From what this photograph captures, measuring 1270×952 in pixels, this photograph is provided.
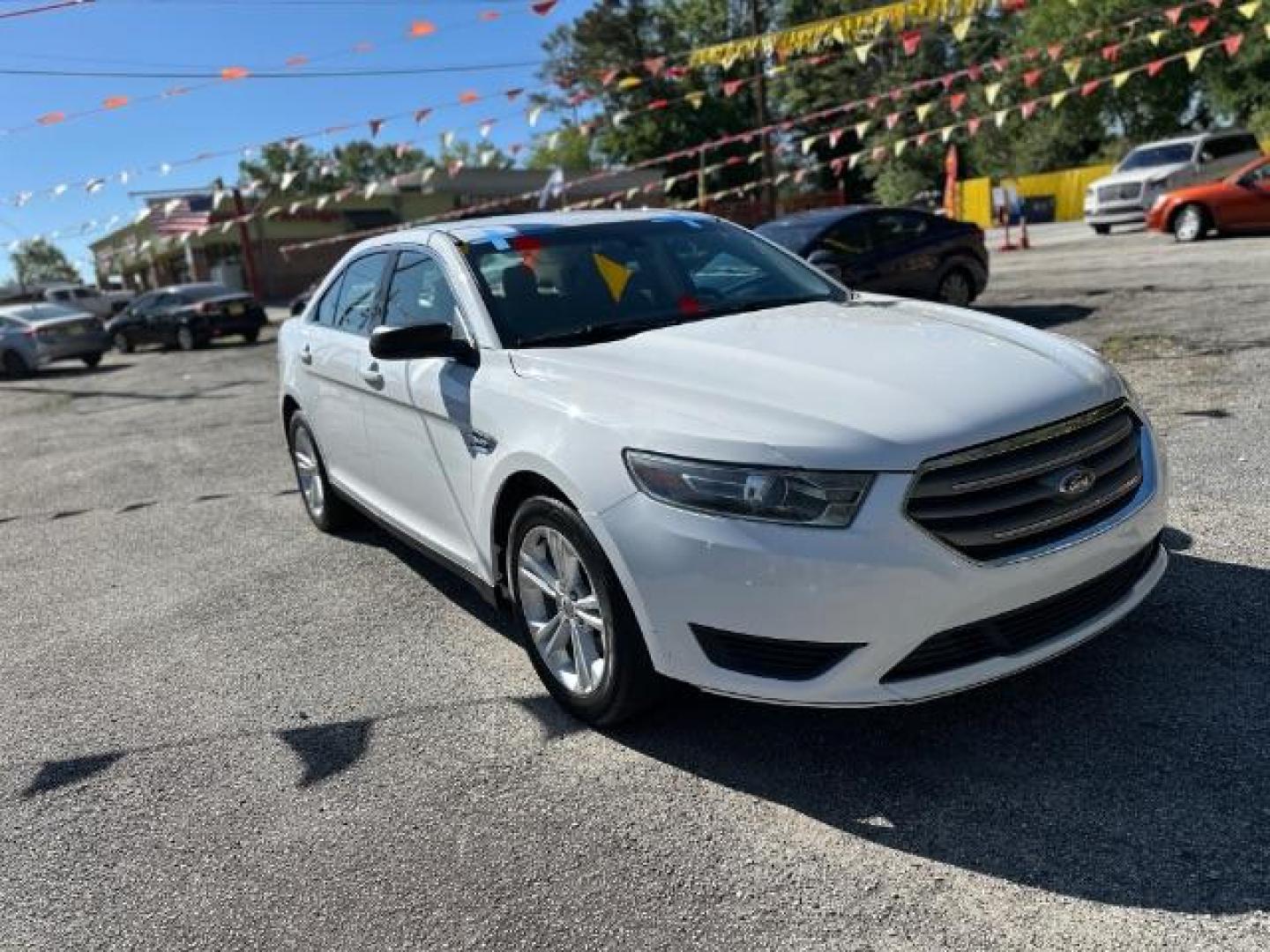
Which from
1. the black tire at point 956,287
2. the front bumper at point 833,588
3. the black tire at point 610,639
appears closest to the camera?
the front bumper at point 833,588

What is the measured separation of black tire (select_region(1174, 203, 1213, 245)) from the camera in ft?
59.1

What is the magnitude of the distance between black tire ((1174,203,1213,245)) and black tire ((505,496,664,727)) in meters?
18.1

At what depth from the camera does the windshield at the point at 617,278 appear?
13.0ft

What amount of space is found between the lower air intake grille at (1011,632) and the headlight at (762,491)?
0.44 meters

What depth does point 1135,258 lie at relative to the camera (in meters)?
16.5

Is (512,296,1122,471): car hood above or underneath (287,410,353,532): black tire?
above

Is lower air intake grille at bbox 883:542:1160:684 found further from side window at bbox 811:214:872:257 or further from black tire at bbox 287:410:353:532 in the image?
side window at bbox 811:214:872:257

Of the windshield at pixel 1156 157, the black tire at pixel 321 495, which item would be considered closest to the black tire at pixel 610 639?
the black tire at pixel 321 495

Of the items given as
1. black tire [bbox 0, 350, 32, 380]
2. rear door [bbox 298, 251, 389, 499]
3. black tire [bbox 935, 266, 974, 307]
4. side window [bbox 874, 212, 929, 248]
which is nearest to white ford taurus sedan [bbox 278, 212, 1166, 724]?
rear door [bbox 298, 251, 389, 499]

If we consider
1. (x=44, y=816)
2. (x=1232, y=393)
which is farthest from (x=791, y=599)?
(x=1232, y=393)

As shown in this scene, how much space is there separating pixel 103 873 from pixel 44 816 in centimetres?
50

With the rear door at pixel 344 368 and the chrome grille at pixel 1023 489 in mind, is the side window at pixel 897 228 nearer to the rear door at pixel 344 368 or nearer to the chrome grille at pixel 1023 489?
the rear door at pixel 344 368

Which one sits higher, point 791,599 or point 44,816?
point 791,599

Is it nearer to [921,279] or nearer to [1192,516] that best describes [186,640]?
[1192,516]
